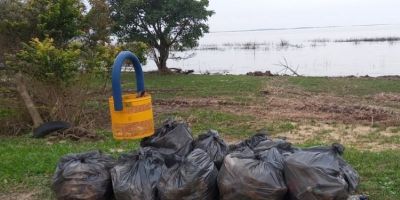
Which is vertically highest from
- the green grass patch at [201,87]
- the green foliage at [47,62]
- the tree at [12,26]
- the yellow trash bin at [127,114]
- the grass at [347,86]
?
the tree at [12,26]

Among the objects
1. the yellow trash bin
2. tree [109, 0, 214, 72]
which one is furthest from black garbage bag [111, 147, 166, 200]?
tree [109, 0, 214, 72]

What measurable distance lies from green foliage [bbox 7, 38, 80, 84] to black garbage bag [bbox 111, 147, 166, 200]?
15.8ft

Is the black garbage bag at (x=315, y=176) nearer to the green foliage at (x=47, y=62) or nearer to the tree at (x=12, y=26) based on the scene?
the green foliage at (x=47, y=62)

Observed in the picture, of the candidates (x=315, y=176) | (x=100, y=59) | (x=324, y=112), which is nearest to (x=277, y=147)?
(x=315, y=176)

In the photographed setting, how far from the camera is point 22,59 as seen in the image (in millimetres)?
9328

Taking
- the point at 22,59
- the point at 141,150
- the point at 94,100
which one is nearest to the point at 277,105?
the point at 94,100

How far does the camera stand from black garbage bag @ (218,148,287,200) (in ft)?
13.7

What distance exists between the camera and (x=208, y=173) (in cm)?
442

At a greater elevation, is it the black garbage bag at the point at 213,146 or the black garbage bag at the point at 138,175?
the black garbage bag at the point at 213,146

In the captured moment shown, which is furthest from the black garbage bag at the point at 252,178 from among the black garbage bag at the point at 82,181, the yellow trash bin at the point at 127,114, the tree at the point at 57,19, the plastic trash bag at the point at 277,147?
the tree at the point at 57,19

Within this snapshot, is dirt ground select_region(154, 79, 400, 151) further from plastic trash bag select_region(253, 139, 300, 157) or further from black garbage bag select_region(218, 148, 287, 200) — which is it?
black garbage bag select_region(218, 148, 287, 200)

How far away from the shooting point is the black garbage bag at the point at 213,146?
486 cm

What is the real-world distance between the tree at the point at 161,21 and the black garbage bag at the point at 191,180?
17230mm

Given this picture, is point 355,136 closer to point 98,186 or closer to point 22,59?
point 98,186
